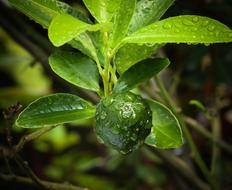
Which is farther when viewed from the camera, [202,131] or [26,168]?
[202,131]

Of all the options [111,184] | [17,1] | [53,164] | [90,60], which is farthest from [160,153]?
[53,164]

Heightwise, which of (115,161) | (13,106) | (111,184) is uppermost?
(13,106)

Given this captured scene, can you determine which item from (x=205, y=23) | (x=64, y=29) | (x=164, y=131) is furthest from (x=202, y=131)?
(x=64, y=29)

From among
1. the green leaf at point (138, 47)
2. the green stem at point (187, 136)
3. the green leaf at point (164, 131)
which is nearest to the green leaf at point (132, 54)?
the green leaf at point (138, 47)

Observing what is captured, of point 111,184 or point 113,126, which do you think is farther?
point 111,184

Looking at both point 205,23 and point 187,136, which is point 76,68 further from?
point 187,136

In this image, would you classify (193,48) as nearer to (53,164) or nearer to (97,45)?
(97,45)

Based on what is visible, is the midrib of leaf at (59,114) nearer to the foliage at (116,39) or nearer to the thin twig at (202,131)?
the foliage at (116,39)
